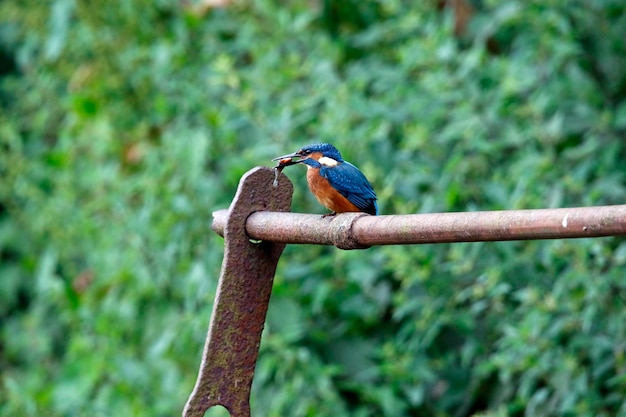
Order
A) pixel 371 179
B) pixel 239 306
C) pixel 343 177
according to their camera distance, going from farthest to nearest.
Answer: pixel 371 179 < pixel 343 177 < pixel 239 306

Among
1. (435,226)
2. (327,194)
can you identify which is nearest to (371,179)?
(327,194)

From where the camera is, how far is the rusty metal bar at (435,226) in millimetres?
1162

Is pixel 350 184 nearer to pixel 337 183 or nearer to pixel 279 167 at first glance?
pixel 337 183

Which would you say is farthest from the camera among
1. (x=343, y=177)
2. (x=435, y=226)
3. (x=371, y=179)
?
(x=371, y=179)

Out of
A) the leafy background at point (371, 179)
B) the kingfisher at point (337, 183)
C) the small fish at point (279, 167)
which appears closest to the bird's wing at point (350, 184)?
the kingfisher at point (337, 183)

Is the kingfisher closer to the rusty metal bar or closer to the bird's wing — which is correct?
the bird's wing

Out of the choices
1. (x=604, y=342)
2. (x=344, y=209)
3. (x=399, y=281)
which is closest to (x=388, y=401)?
(x=399, y=281)

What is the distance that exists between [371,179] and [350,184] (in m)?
1.23

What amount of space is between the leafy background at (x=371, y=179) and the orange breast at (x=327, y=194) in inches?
38.5

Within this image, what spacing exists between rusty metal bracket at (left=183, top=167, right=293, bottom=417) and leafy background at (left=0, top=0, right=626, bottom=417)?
4.73 feet

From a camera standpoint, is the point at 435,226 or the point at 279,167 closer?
the point at 435,226

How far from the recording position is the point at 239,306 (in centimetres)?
160

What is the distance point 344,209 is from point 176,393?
183 cm

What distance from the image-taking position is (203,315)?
3.45 metres
